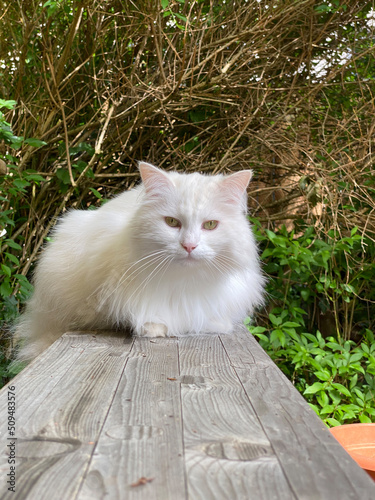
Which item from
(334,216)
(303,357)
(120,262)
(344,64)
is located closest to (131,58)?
(344,64)

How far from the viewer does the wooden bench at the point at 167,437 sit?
2.45 feet

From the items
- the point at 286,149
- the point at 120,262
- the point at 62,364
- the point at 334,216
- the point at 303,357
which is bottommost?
the point at 303,357

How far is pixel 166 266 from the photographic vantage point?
1.93 m

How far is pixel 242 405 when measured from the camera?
3.72 ft

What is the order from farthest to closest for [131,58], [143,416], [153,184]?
[131,58]
[153,184]
[143,416]

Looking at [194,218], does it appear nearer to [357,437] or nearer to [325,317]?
[357,437]

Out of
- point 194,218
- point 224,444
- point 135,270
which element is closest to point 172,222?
point 194,218

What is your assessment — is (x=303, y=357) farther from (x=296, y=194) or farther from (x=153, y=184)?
(x=153, y=184)

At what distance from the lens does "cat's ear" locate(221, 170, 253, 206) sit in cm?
196

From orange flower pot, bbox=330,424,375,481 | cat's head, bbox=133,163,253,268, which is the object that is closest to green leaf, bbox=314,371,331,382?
orange flower pot, bbox=330,424,375,481

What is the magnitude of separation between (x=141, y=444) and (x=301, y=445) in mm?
291

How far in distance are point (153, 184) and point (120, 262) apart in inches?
13.4

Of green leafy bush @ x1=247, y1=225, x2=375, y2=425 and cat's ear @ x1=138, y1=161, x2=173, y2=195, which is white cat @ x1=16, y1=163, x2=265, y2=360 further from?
green leafy bush @ x1=247, y1=225, x2=375, y2=425

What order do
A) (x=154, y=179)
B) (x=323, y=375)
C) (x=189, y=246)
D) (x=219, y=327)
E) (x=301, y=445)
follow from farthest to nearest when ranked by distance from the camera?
(x=323, y=375) → (x=219, y=327) → (x=154, y=179) → (x=189, y=246) → (x=301, y=445)
